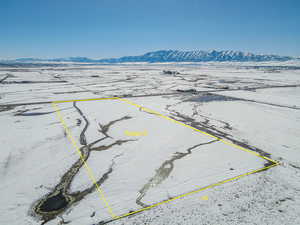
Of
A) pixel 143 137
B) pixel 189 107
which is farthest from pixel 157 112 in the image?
pixel 143 137

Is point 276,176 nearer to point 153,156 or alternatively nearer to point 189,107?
point 153,156

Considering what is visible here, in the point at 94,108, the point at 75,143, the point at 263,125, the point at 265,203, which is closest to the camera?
the point at 265,203

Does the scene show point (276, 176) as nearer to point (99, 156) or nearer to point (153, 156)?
point (153, 156)

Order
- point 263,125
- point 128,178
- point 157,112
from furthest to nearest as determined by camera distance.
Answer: point 157,112
point 263,125
point 128,178

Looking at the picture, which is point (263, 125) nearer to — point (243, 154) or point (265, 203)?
point (243, 154)

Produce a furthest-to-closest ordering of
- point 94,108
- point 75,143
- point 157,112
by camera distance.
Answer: point 94,108 → point 157,112 → point 75,143

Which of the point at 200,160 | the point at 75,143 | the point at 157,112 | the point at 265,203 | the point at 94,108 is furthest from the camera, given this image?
the point at 94,108

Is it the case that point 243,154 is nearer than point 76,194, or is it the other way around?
point 76,194

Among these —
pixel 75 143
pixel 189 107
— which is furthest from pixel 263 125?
pixel 75 143

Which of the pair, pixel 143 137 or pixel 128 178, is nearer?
pixel 128 178
